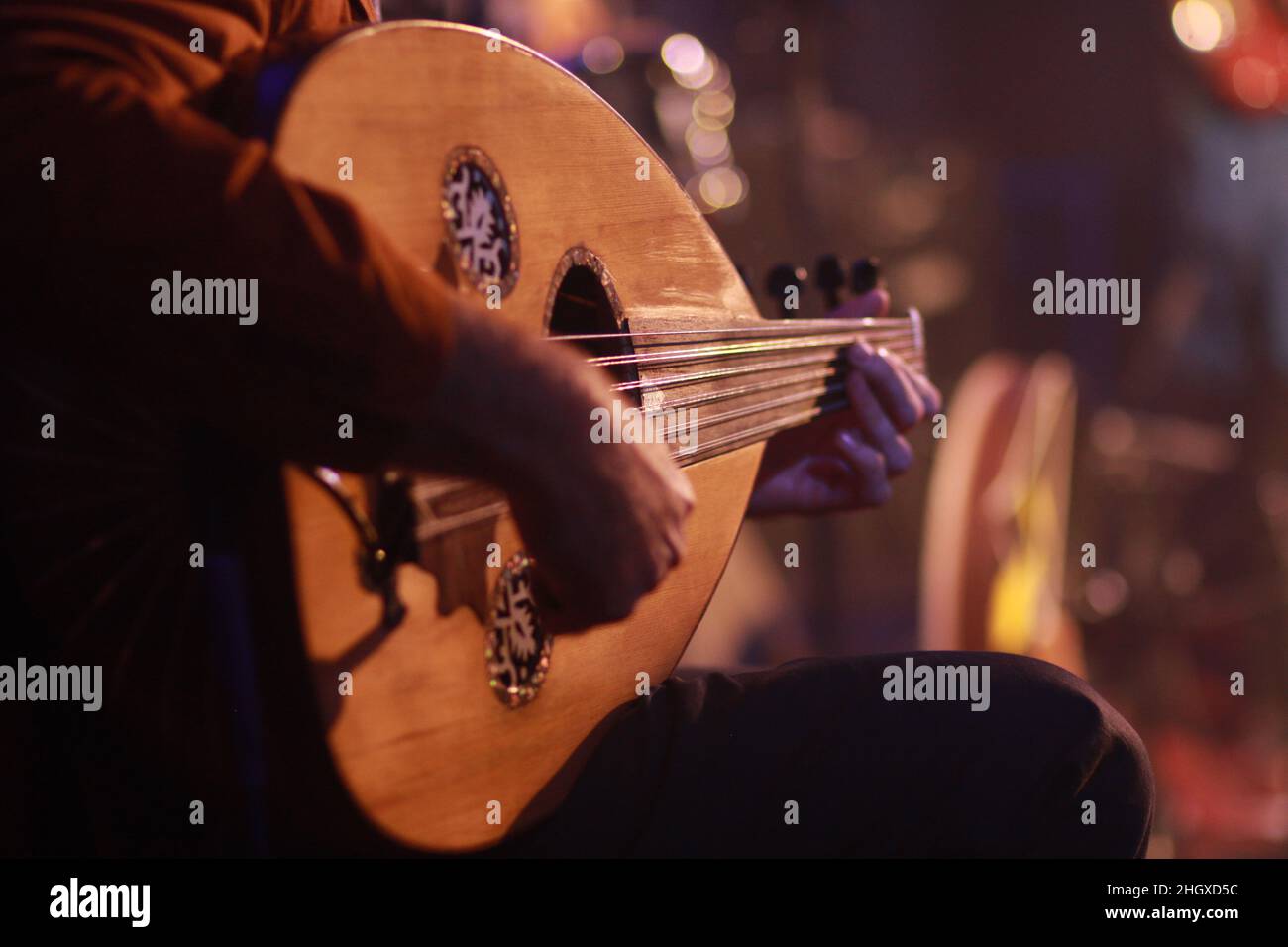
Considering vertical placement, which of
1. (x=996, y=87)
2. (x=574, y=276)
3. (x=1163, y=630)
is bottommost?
(x=1163, y=630)

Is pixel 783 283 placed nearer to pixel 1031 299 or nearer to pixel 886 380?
pixel 886 380

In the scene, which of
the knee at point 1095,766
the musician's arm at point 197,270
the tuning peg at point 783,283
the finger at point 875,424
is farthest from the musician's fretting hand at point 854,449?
the musician's arm at point 197,270

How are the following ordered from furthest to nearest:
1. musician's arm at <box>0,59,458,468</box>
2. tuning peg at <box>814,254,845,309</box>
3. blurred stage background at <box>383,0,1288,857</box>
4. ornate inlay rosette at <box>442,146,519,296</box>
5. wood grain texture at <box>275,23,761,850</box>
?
blurred stage background at <box>383,0,1288,857</box>
tuning peg at <box>814,254,845,309</box>
ornate inlay rosette at <box>442,146,519,296</box>
wood grain texture at <box>275,23,761,850</box>
musician's arm at <box>0,59,458,468</box>

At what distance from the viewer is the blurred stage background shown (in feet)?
10.6

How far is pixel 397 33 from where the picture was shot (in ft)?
2.93

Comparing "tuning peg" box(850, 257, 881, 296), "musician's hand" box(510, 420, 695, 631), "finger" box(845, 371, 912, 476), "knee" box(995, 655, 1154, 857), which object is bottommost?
"knee" box(995, 655, 1154, 857)

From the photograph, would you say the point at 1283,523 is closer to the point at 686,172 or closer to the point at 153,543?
the point at 686,172

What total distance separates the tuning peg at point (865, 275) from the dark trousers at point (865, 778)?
803 mm

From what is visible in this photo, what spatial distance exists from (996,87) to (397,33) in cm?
504

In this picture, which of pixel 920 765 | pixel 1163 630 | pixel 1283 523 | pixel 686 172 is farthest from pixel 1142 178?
pixel 920 765

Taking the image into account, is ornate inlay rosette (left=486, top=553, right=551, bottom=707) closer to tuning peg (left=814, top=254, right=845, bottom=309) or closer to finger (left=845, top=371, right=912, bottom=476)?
finger (left=845, top=371, right=912, bottom=476)

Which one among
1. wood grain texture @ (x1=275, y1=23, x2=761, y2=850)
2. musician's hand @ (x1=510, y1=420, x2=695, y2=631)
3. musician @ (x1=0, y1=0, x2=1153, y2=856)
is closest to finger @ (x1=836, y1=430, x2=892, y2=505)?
wood grain texture @ (x1=275, y1=23, x2=761, y2=850)

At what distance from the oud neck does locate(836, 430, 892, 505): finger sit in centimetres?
6

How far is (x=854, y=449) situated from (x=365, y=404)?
40.2 inches
